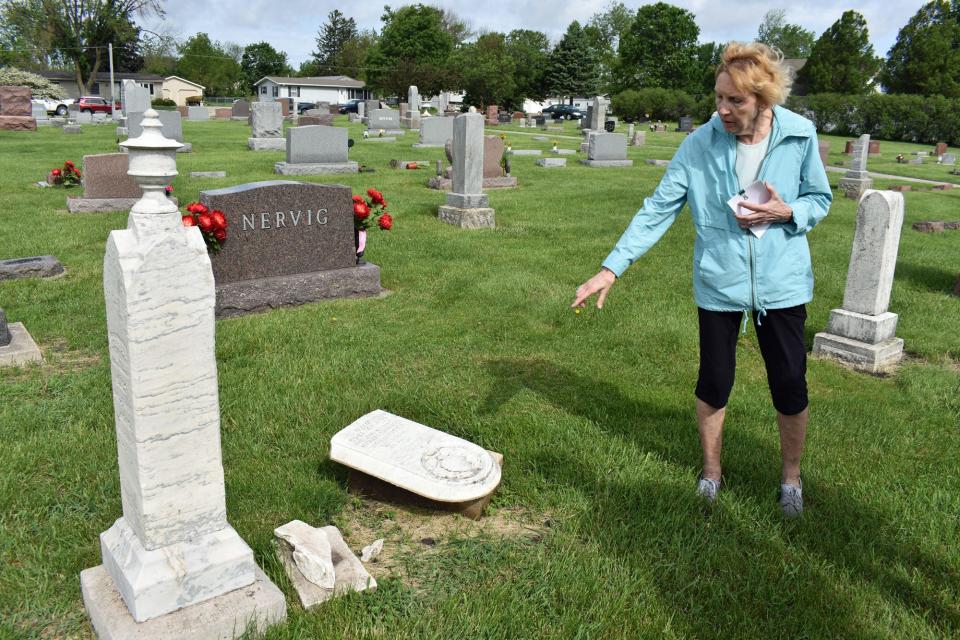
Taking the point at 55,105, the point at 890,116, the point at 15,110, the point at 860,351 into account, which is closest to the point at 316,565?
the point at 860,351

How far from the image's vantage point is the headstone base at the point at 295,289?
21.5 feet

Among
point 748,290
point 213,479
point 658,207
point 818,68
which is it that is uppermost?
point 818,68

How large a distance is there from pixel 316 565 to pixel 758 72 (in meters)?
2.67

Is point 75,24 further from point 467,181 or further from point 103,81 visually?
point 467,181

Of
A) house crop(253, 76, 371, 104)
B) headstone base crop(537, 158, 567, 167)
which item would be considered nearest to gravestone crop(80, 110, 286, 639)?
headstone base crop(537, 158, 567, 167)

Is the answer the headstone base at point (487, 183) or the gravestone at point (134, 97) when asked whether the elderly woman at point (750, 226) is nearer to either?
the headstone base at point (487, 183)

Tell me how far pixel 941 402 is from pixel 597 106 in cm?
2300

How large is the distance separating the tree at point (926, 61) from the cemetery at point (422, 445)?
160 ft

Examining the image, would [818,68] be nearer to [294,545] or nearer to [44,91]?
[44,91]

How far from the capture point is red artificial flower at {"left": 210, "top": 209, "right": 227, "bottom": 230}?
6293 mm

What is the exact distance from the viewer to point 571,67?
227ft

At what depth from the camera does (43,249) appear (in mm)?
8734

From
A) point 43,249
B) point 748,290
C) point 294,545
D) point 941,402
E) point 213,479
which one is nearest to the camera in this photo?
point 213,479

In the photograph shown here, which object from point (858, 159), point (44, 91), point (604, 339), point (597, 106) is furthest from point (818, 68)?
point (604, 339)
